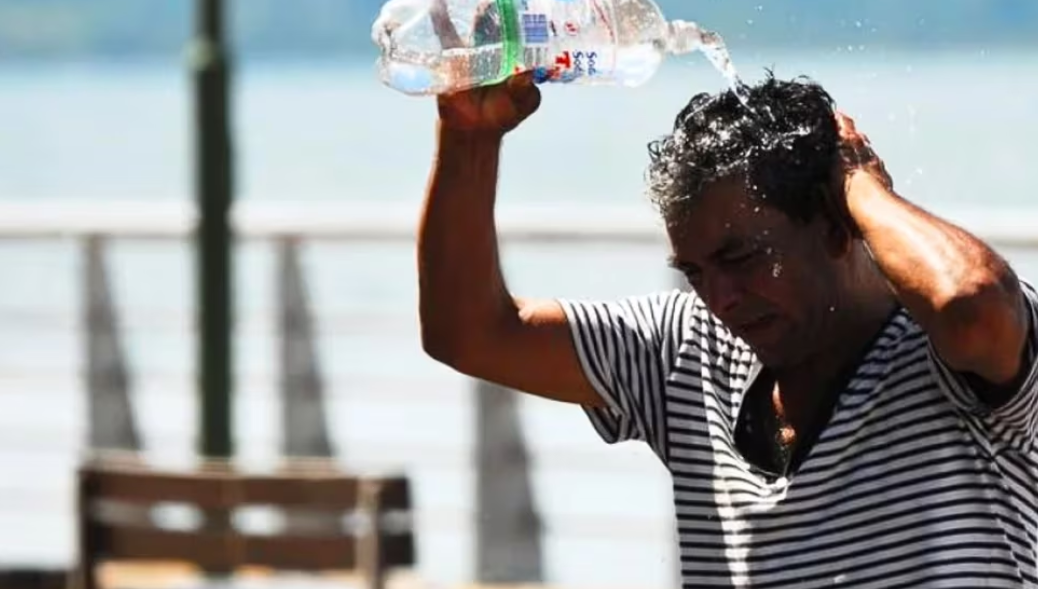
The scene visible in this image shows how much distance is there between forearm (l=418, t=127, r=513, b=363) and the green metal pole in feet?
13.9

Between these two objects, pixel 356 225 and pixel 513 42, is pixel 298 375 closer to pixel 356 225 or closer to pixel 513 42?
pixel 356 225

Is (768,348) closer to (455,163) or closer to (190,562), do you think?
(455,163)

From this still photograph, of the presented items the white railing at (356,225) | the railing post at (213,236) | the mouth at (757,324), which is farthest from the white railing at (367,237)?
the mouth at (757,324)

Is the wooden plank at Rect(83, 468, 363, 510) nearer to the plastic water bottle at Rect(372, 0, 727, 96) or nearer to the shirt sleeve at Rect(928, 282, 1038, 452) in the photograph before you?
the plastic water bottle at Rect(372, 0, 727, 96)

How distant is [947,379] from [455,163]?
2.19 feet

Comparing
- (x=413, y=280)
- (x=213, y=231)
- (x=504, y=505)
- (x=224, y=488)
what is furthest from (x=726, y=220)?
(x=413, y=280)

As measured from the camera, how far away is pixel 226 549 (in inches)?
218

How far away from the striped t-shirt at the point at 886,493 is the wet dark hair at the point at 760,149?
0.61 ft

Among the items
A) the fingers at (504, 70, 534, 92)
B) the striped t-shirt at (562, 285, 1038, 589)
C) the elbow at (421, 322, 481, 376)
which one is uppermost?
the fingers at (504, 70, 534, 92)

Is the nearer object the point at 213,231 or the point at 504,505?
the point at 504,505

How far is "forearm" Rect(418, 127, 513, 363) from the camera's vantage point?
3123 mm

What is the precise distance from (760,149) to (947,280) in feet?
0.80

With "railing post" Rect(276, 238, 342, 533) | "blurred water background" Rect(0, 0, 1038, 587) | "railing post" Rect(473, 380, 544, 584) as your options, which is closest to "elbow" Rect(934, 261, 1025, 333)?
A: "blurred water background" Rect(0, 0, 1038, 587)

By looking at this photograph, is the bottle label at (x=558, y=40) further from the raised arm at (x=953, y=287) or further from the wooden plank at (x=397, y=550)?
the wooden plank at (x=397, y=550)
